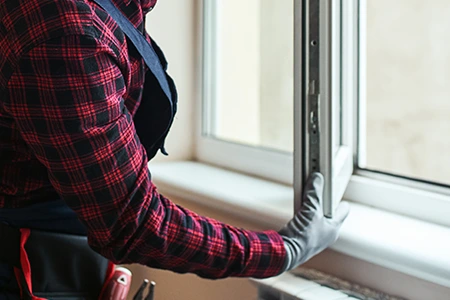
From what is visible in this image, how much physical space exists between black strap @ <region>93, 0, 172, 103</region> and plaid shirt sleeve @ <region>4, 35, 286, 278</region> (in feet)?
0.20

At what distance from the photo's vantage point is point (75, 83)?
0.74m

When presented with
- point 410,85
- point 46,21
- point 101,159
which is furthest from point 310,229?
point 410,85

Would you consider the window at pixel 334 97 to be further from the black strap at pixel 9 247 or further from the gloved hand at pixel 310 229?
the black strap at pixel 9 247

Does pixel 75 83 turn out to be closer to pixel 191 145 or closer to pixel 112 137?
pixel 112 137

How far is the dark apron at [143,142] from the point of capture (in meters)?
0.91

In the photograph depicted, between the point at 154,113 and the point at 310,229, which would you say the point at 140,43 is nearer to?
the point at 154,113

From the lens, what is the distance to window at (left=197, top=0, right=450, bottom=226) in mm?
1017

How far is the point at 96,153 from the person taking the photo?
2.56ft

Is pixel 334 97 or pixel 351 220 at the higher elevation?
pixel 334 97

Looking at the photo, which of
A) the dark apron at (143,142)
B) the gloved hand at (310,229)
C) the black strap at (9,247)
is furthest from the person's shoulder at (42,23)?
the gloved hand at (310,229)

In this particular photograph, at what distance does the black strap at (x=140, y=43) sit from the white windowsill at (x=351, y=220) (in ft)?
1.20

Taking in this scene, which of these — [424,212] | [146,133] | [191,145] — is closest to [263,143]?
[191,145]

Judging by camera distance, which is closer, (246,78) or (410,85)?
(246,78)

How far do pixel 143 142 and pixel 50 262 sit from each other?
225 mm
